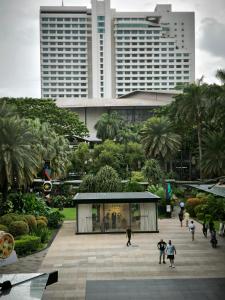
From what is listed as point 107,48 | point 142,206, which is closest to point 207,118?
point 142,206

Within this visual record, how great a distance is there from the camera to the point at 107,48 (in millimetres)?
190375

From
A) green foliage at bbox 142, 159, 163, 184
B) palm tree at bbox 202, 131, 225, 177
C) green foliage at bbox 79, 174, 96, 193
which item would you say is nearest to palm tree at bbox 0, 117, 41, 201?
green foliage at bbox 79, 174, 96, 193

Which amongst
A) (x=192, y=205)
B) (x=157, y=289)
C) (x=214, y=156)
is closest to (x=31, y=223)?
(x=157, y=289)

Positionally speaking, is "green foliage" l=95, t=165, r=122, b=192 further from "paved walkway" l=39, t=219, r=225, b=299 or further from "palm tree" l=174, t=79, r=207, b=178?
"paved walkway" l=39, t=219, r=225, b=299

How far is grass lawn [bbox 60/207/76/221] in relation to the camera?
50.7m

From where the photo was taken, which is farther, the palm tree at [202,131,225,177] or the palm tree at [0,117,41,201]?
the palm tree at [202,131,225,177]

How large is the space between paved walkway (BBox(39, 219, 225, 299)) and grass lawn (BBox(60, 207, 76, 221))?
11.6 meters

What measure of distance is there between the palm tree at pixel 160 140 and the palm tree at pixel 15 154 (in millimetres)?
37639

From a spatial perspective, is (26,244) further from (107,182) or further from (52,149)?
(107,182)

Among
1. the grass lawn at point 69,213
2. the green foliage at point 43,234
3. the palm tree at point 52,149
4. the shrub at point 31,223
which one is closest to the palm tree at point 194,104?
the palm tree at point 52,149

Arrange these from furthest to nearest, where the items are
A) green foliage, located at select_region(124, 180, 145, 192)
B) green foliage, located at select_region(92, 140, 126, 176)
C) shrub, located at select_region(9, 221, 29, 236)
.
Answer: green foliage, located at select_region(92, 140, 126, 176), green foliage, located at select_region(124, 180, 145, 192), shrub, located at select_region(9, 221, 29, 236)

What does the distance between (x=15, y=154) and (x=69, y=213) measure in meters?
17.7

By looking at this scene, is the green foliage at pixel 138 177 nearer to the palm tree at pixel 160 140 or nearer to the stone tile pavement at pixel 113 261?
the palm tree at pixel 160 140

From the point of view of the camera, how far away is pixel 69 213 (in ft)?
180
